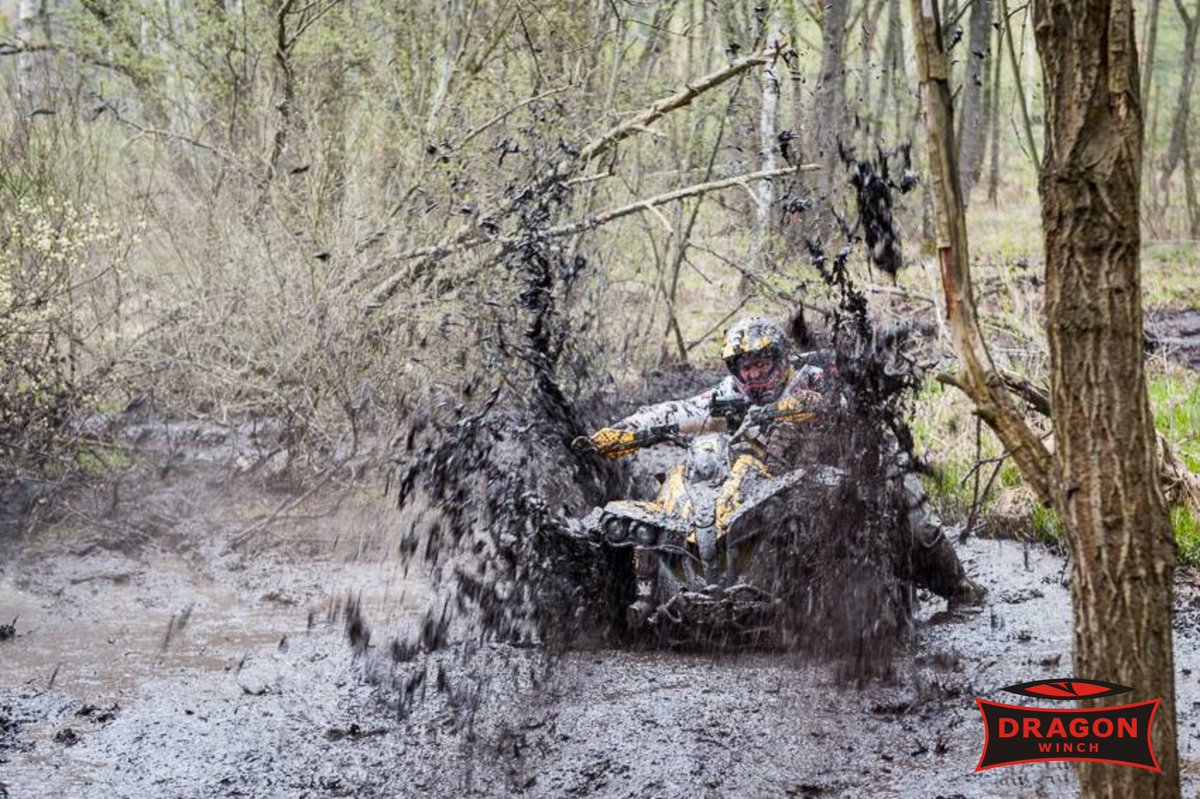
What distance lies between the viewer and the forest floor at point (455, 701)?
20.9 ft

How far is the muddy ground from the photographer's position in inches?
251

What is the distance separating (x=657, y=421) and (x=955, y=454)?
4.92 meters

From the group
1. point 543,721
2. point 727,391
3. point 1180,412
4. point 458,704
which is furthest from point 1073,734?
point 1180,412

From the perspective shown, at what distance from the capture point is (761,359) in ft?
28.6

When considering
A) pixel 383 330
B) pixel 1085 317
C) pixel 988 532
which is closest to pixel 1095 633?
pixel 1085 317

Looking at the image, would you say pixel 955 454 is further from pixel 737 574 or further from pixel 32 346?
pixel 32 346

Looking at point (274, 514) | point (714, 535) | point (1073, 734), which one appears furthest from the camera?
point (274, 514)

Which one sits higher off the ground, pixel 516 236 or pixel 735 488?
pixel 516 236

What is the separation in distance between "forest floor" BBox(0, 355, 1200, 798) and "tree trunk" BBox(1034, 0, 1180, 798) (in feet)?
6.84

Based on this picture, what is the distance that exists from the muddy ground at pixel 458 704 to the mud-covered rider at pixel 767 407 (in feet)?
1.23

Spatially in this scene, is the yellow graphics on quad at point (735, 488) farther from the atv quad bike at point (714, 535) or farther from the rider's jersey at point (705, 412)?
the rider's jersey at point (705, 412)

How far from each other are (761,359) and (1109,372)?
16.8 feet

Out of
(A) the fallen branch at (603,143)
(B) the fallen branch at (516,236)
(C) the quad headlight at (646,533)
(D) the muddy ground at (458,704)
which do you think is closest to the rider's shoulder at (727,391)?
(C) the quad headlight at (646,533)

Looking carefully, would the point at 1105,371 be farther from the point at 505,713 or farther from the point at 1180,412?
the point at 1180,412
